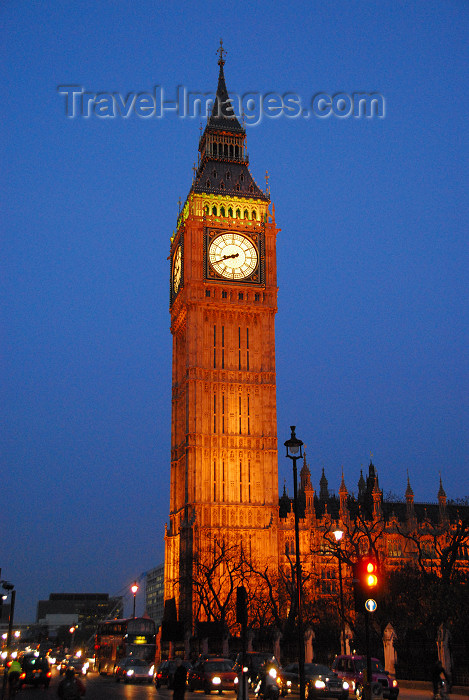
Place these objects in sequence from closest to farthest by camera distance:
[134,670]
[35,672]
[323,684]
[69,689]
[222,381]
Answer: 1. [69,689]
2. [323,684]
3. [35,672]
4. [134,670]
5. [222,381]

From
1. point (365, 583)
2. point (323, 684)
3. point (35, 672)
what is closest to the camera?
point (365, 583)

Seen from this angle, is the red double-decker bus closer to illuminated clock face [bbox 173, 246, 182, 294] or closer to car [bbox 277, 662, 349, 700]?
car [bbox 277, 662, 349, 700]

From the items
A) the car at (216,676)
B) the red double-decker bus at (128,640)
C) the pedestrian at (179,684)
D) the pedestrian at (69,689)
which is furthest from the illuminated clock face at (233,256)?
the pedestrian at (69,689)

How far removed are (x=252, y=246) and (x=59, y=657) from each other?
46520 millimetres

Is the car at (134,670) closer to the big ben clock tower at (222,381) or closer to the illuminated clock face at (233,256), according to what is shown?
the big ben clock tower at (222,381)

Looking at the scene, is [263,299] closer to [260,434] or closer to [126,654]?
[260,434]

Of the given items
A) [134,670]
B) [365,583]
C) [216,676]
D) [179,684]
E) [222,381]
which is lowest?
[134,670]

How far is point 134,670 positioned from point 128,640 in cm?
510

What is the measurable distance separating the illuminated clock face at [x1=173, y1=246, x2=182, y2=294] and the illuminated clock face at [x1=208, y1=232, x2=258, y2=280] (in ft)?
17.5

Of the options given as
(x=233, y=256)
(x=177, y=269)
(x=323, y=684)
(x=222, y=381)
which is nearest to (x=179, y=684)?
(x=323, y=684)

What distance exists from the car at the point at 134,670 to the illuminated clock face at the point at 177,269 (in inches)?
1964

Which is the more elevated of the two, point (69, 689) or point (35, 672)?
point (69, 689)

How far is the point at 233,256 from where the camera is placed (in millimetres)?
89438

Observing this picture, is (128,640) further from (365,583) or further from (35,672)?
(365,583)
